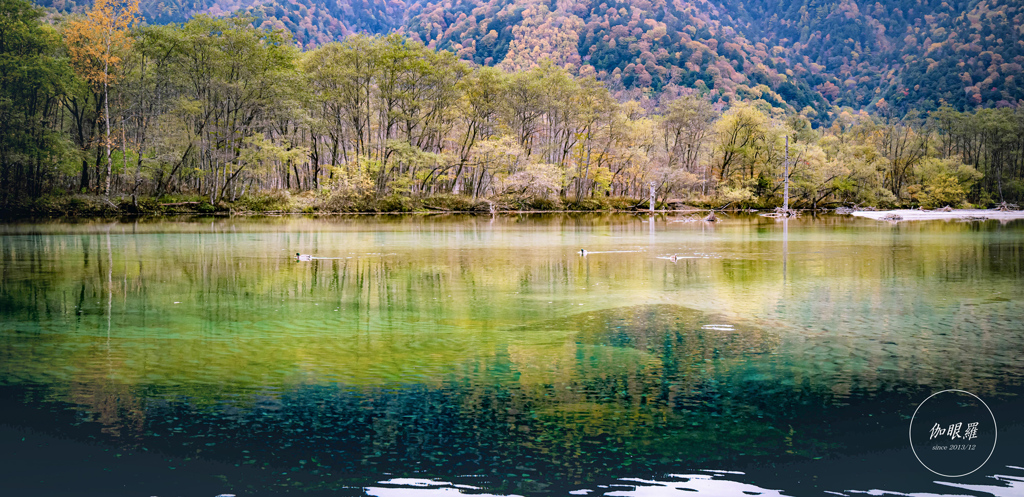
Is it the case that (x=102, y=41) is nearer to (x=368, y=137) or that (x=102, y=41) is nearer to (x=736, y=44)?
(x=368, y=137)

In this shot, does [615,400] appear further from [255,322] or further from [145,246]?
[145,246]

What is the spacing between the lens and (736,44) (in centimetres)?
16450

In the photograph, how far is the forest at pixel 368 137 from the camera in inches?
1851

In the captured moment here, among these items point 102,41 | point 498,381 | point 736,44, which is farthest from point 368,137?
point 736,44

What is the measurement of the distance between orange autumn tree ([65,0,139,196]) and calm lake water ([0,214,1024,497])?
37484 millimetres

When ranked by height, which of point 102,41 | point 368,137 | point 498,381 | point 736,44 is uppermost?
point 736,44

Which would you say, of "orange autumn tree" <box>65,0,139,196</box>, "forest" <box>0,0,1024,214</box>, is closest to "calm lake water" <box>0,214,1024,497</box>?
"orange autumn tree" <box>65,0,139,196</box>

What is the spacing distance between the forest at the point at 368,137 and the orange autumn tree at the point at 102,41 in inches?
5.1

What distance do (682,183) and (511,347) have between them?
71.5 metres

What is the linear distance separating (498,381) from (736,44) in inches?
6797

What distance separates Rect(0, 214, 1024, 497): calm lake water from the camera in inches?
194

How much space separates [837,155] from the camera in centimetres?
8250

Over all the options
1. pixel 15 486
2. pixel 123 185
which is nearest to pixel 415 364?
pixel 15 486

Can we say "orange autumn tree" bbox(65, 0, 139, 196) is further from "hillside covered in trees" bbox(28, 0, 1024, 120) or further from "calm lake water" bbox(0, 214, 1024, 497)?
"hillside covered in trees" bbox(28, 0, 1024, 120)
